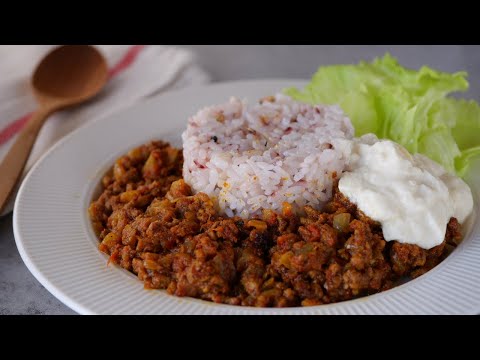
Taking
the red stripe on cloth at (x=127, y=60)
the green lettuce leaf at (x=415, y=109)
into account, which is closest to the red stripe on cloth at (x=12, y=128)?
the red stripe on cloth at (x=127, y=60)

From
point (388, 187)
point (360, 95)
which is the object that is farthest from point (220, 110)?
point (388, 187)

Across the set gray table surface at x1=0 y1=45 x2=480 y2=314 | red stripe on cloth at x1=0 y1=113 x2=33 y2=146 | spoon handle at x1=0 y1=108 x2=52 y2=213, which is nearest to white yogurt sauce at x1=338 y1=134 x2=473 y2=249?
spoon handle at x1=0 y1=108 x2=52 y2=213

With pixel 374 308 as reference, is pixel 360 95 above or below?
above

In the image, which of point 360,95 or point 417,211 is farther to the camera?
point 360,95

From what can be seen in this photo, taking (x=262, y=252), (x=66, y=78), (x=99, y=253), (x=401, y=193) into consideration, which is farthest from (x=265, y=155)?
(x=66, y=78)

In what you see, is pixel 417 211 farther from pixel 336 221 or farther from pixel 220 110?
pixel 220 110

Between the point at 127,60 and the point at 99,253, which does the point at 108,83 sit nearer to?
the point at 127,60

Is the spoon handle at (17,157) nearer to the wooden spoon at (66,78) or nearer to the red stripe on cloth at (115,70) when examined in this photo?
the wooden spoon at (66,78)
